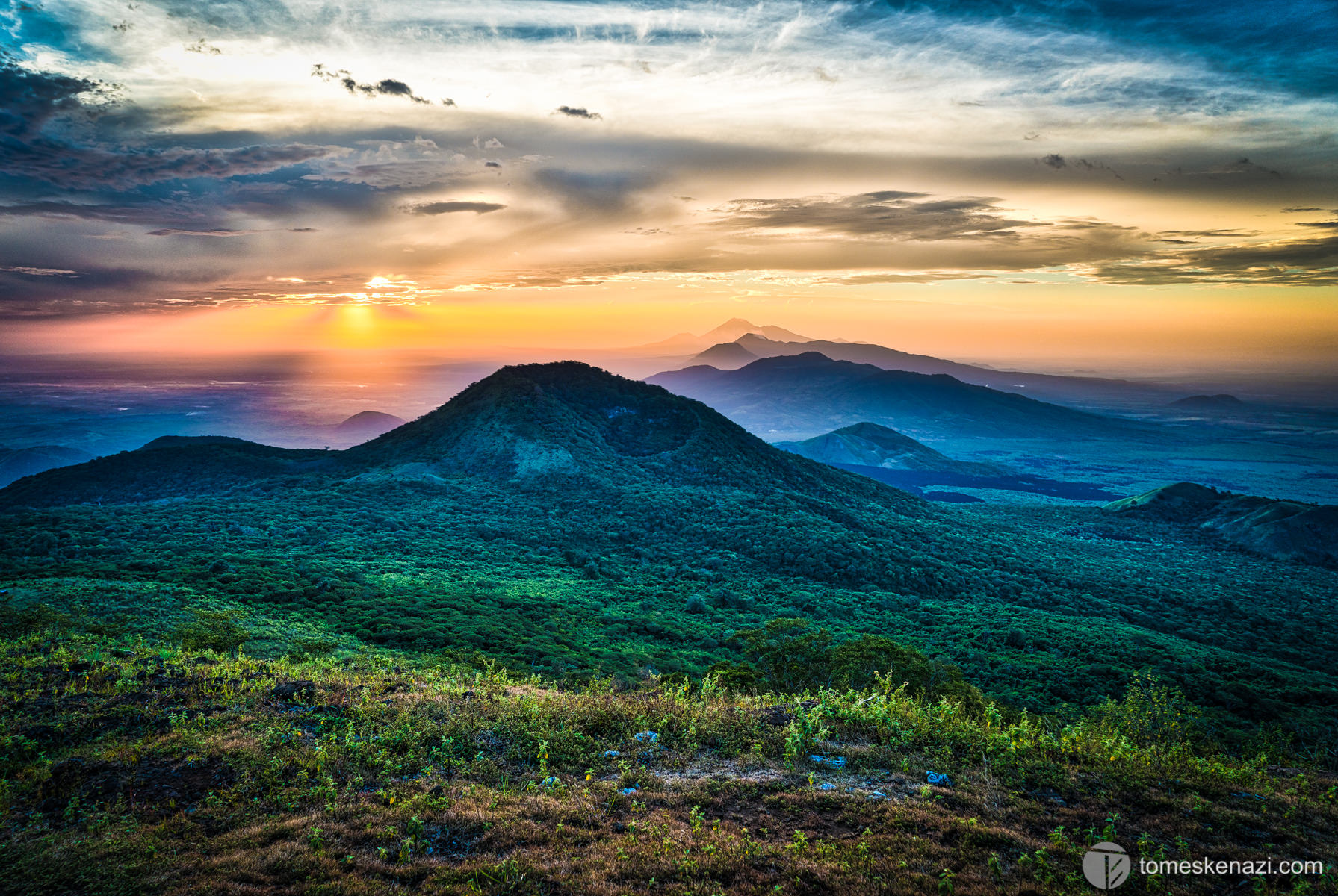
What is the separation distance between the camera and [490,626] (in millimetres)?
41625

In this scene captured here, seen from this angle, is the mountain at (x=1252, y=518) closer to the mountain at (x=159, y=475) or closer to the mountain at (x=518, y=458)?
the mountain at (x=518, y=458)

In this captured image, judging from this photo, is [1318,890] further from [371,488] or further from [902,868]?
[371,488]

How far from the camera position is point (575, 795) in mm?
11703

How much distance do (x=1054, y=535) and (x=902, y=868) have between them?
124m

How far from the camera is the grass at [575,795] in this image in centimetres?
909

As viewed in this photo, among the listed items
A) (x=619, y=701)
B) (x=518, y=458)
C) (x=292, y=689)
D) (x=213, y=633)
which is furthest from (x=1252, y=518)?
(x=213, y=633)

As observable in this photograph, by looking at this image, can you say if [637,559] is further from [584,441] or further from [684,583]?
[584,441]

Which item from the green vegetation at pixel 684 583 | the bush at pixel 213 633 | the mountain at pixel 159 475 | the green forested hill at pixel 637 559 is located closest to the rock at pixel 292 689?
the bush at pixel 213 633

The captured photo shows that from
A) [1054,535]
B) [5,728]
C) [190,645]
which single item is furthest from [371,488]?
[1054,535]

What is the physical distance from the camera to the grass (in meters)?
9.09

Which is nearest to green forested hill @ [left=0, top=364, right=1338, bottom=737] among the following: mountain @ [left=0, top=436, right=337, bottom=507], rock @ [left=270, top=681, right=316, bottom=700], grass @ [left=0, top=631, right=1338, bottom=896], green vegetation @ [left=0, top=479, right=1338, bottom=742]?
green vegetation @ [left=0, top=479, right=1338, bottom=742]

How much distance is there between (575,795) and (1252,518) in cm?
16924

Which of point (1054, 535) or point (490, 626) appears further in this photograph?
point (1054, 535)

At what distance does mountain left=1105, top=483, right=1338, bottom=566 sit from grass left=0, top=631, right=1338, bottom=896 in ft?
462
